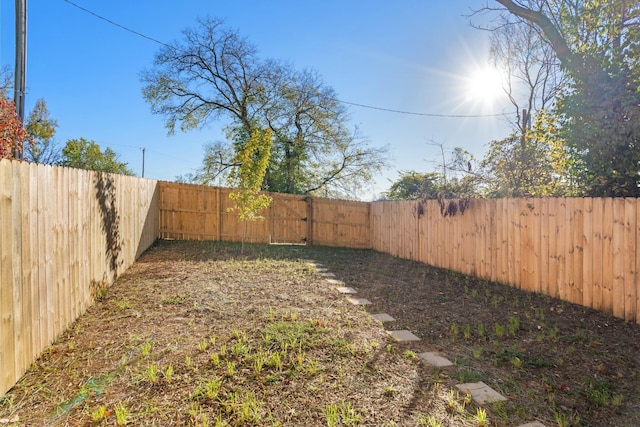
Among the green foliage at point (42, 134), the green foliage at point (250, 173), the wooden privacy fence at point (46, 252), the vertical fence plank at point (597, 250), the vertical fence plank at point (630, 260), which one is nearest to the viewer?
the wooden privacy fence at point (46, 252)

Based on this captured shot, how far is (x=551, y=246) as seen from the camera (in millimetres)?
4762

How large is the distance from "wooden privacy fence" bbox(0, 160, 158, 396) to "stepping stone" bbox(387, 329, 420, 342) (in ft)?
9.77

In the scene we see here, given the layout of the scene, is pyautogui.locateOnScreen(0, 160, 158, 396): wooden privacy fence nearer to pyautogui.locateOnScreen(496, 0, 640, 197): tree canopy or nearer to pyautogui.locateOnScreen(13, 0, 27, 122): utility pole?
pyautogui.locateOnScreen(13, 0, 27, 122): utility pole

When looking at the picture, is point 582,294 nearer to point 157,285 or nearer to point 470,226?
point 470,226

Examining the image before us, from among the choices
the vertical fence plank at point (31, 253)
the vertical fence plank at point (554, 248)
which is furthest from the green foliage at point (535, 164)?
the vertical fence plank at point (31, 253)

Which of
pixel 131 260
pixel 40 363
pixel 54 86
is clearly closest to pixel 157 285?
pixel 131 260

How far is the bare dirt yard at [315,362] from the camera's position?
2.01 meters

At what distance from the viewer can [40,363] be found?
97.4 inches

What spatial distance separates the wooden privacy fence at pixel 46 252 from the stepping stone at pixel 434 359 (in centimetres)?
295

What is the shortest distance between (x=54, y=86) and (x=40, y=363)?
13.6 meters

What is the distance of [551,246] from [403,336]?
2.87 metres

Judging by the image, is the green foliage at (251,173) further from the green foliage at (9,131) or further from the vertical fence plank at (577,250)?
the vertical fence plank at (577,250)

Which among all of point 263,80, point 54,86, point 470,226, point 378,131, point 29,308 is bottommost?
point 29,308

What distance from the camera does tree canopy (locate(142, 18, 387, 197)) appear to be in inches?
563
